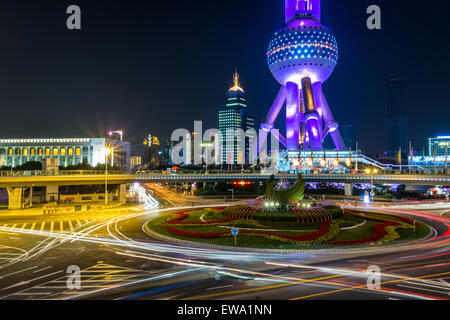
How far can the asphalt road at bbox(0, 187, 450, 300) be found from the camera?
46.4ft

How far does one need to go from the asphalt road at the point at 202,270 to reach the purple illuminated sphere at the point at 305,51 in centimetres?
9934

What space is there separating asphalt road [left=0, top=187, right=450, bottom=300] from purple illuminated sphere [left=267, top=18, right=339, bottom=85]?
9934cm

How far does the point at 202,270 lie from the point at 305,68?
365ft

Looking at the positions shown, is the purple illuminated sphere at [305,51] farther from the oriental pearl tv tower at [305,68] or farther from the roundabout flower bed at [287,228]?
the roundabout flower bed at [287,228]

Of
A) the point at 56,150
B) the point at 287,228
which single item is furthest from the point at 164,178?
the point at 56,150

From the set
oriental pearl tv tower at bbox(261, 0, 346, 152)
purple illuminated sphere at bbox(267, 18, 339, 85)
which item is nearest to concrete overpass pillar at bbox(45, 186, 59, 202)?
oriental pearl tv tower at bbox(261, 0, 346, 152)

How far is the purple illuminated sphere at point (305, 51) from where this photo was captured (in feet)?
375

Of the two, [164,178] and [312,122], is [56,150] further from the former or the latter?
[312,122]

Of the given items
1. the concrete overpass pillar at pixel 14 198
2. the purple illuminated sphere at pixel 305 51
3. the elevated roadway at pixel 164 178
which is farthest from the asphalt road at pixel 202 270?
the purple illuminated sphere at pixel 305 51

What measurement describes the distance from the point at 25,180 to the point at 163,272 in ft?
132

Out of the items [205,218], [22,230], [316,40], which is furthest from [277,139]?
→ [22,230]

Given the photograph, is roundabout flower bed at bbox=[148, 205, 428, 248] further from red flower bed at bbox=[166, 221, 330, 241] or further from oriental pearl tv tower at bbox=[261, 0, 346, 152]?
oriental pearl tv tower at bbox=[261, 0, 346, 152]

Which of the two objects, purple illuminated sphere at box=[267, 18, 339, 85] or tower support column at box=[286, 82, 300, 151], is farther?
tower support column at box=[286, 82, 300, 151]
